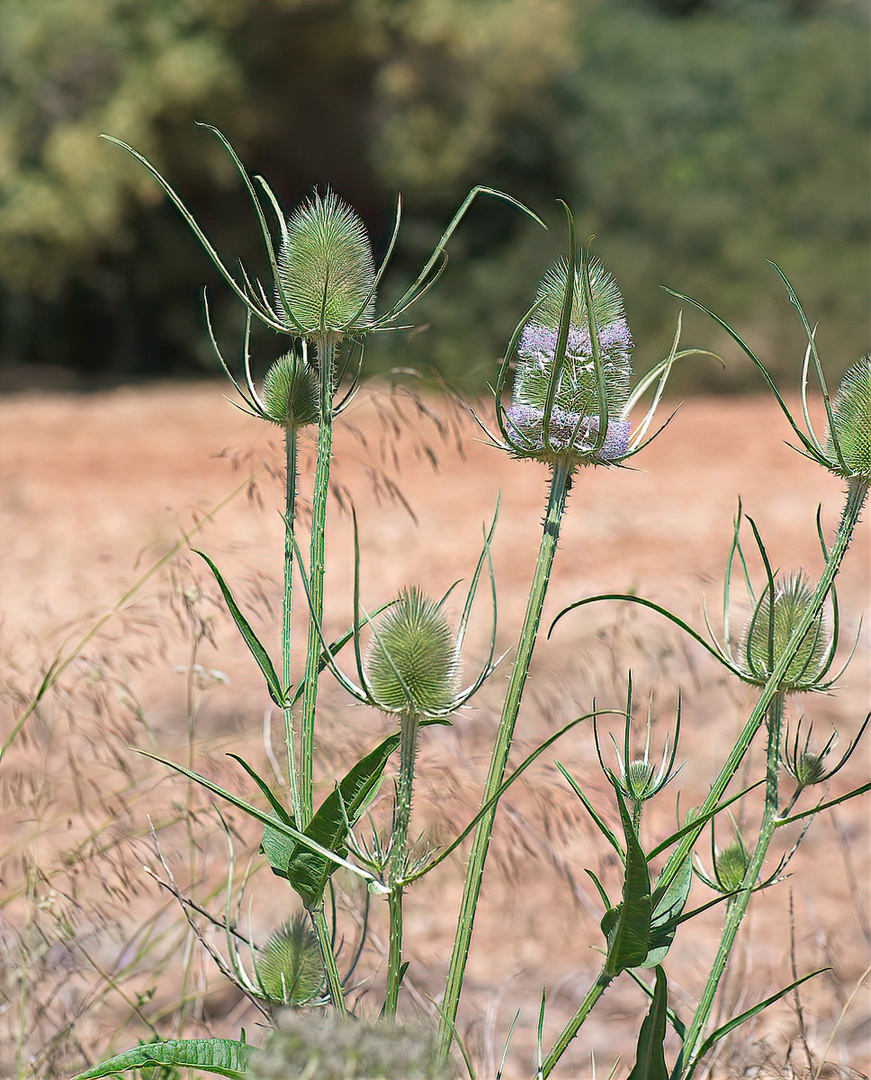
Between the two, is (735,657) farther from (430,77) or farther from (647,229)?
(647,229)

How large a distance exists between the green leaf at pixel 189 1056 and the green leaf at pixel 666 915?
1.08ft

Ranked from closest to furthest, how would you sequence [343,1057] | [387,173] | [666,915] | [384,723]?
[343,1057]
[666,915]
[384,723]
[387,173]

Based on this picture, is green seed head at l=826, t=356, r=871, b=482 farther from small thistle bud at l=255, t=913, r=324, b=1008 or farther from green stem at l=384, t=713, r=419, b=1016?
small thistle bud at l=255, t=913, r=324, b=1008

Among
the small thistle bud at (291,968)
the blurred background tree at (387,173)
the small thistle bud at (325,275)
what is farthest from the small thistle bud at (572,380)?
the blurred background tree at (387,173)

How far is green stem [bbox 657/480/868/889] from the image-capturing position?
2.79 ft

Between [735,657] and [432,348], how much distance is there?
886cm

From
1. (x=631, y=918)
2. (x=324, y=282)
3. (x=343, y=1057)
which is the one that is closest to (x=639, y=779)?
(x=631, y=918)

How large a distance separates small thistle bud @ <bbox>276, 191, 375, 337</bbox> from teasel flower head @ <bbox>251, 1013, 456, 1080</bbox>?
1.78 feet

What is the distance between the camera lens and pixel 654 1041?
3.00 feet

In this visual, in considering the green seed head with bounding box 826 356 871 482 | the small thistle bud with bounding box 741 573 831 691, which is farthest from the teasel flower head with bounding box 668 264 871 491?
the small thistle bud with bounding box 741 573 831 691

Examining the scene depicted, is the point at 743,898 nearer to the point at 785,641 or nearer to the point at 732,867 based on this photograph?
the point at 732,867

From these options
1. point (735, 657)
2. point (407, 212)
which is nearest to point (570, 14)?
point (407, 212)

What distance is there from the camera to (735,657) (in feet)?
3.65

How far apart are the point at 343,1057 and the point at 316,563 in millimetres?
412
